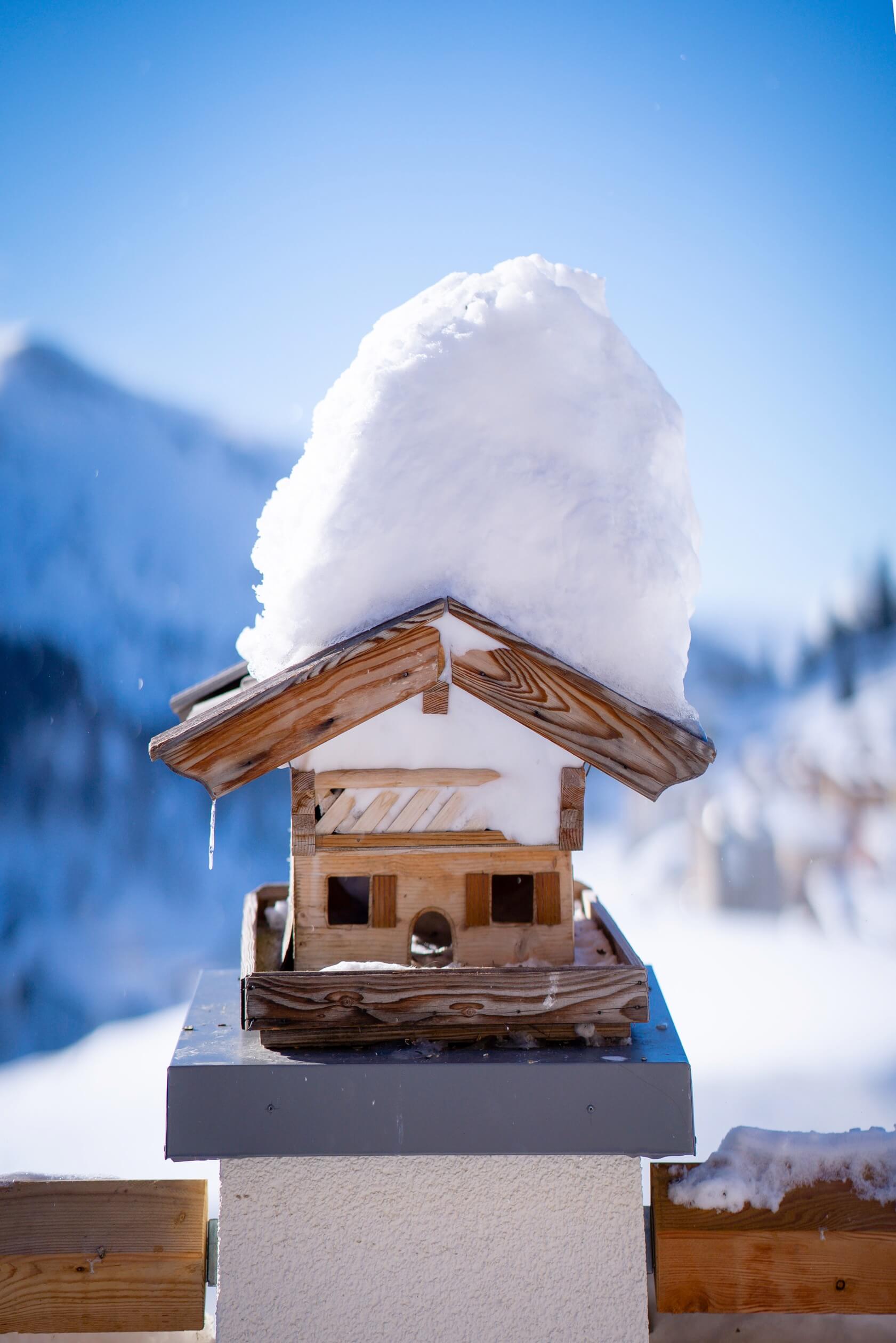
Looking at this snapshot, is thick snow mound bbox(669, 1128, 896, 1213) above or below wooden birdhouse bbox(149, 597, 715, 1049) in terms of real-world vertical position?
below

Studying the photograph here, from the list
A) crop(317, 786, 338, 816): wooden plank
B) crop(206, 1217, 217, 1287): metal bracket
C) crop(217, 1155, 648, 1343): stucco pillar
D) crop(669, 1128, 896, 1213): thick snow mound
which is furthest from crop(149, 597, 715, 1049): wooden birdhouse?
crop(206, 1217, 217, 1287): metal bracket

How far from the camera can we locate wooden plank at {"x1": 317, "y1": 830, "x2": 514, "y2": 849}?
4.80ft

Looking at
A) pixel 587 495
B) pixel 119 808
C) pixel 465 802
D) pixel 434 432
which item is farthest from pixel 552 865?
pixel 119 808

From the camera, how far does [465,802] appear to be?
4.82ft

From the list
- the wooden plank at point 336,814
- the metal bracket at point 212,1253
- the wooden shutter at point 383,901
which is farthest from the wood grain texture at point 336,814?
the metal bracket at point 212,1253

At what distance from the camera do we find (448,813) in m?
1.47

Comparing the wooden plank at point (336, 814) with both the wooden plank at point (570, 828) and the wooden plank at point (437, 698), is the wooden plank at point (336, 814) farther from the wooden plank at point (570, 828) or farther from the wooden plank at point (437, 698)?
the wooden plank at point (570, 828)

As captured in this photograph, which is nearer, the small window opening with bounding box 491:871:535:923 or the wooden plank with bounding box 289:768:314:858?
the wooden plank with bounding box 289:768:314:858

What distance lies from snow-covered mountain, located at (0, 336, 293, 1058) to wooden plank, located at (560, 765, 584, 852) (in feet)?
7.85

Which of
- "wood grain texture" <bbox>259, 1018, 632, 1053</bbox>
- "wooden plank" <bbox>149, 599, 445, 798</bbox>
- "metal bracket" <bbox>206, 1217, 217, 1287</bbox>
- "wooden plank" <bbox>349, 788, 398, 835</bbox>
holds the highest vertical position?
"wooden plank" <bbox>149, 599, 445, 798</bbox>

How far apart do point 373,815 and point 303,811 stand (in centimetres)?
11

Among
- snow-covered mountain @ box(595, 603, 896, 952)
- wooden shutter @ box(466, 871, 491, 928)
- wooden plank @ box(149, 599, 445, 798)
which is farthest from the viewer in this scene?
snow-covered mountain @ box(595, 603, 896, 952)

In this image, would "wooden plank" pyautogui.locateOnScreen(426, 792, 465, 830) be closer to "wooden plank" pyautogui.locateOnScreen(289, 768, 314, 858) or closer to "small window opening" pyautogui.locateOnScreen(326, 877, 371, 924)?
"wooden plank" pyautogui.locateOnScreen(289, 768, 314, 858)

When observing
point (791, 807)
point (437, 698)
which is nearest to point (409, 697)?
point (437, 698)
